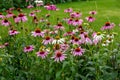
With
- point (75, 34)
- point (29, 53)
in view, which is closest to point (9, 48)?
point (29, 53)

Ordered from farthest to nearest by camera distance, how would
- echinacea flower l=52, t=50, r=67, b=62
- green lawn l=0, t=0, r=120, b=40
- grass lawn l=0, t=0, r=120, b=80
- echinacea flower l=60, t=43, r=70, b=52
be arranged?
green lawn l=0, t=0, r=120, b=40
echinacea flower l=60, t=43, r=70, b=52
grass lawn l=0, t=0, r=120, b=80
echinacea flower l=52, t=50, r=67, b=62

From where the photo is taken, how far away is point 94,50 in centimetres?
385

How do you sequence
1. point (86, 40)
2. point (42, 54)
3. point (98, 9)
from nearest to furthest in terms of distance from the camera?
point (42, 54) → point (86, 40) → point (98, 9)

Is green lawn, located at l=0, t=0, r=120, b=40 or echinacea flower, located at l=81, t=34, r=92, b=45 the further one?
green lawn, located at l=0, t=0, r=120, b=40

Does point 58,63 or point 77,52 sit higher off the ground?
point 77,52

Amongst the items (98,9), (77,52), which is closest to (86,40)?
(77,52)

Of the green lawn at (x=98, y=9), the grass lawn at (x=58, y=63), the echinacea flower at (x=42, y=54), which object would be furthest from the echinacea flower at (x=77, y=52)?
the green lawn at (x=98, y=9)

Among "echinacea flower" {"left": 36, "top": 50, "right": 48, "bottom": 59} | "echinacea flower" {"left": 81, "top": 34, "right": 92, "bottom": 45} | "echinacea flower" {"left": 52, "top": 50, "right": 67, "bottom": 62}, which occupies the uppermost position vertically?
"echinacea flower" {"left": 81, "top": 34, "right": 92, "bottom": 45}

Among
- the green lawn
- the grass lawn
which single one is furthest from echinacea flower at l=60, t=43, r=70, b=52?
the green lawn

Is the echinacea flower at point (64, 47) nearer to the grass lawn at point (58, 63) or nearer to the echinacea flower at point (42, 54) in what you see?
the grass lawn at point (58, 63)

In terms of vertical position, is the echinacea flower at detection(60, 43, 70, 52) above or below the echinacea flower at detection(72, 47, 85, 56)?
below

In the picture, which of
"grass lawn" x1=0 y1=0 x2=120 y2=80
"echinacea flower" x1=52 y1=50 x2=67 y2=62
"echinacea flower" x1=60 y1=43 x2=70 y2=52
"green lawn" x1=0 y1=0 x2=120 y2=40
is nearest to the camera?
"echinacea flower" x1=52 y1=50 x2=67 y2=62

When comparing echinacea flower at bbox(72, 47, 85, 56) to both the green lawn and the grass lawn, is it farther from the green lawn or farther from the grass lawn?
the green lawn

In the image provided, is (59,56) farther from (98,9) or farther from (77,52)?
(98,9)
